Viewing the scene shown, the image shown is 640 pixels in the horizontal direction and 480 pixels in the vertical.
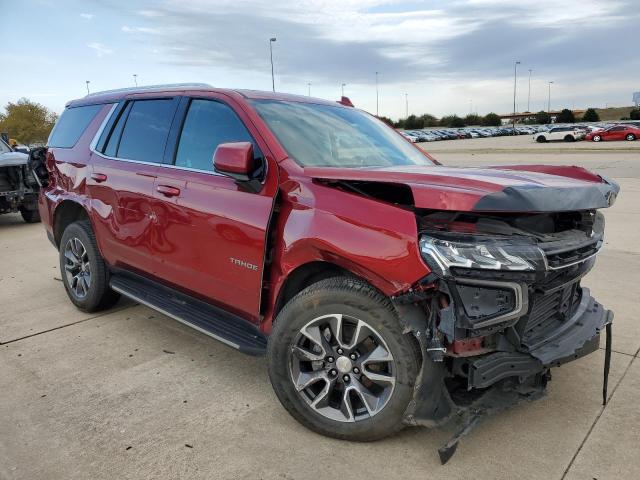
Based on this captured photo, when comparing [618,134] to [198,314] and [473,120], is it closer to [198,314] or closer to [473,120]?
[198,314]

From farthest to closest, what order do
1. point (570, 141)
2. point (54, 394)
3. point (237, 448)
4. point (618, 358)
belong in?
point (570, 141), point (618, 358), point (54, 394), point (237, 448)

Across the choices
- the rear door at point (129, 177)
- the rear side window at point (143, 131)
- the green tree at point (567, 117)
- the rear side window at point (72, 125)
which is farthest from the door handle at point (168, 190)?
the green tree at point (567, 117)

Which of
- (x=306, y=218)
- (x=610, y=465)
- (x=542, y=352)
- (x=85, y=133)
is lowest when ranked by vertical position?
(x=610, y=465)

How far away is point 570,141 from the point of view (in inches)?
1778

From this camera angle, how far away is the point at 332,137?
3572 mm

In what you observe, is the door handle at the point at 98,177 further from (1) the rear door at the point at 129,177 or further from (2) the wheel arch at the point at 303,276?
(2) the wheel arch at the point at 303,276

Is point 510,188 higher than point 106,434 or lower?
higher

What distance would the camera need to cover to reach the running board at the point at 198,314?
3.11 metres

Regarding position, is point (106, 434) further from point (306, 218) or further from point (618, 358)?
point (618, 358)

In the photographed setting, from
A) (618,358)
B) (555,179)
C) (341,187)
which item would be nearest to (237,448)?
(341,187)

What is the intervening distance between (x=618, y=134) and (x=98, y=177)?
46.2 meters

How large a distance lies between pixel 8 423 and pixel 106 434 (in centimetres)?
62

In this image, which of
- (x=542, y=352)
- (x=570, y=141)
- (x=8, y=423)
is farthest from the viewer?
(x=570, y=141)

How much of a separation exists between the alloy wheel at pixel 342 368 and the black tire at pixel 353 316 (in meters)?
0.03
